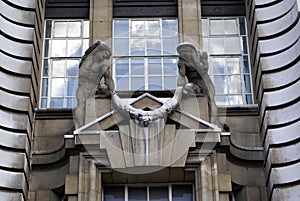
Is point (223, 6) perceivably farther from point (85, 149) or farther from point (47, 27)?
point (85, 149)

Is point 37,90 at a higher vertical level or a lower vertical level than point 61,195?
higher

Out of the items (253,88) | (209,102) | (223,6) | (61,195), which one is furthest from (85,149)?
(223,6)

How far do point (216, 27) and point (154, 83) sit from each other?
2.44 m

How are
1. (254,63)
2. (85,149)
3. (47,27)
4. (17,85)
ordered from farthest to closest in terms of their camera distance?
(47,27), (254,63), (17,85), (85,149)

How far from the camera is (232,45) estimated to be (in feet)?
69.6

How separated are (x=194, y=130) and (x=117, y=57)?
4.15 meters

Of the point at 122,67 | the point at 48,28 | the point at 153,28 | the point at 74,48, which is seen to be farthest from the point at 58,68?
the point at 153,28

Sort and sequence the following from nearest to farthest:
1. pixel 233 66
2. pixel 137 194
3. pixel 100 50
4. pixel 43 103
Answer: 1. pixel 137 194
2. pixel 100 50
3. pixel 43 103
4. pixel 233 66

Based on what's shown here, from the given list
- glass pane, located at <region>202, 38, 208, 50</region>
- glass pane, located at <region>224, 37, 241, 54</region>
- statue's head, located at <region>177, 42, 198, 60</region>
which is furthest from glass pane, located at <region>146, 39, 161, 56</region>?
statue's head, located at <region>177, 42, 198, 60</region>

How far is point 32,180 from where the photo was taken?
18.3 metres

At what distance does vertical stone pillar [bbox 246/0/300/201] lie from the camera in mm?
17500

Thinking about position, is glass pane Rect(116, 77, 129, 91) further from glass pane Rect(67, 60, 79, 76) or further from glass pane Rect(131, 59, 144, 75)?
glass pane Rect(67, 60, 79, 76)

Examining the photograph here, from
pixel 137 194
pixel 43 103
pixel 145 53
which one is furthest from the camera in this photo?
pixel 145 53

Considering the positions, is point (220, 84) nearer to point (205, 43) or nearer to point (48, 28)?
point (205, 43)
